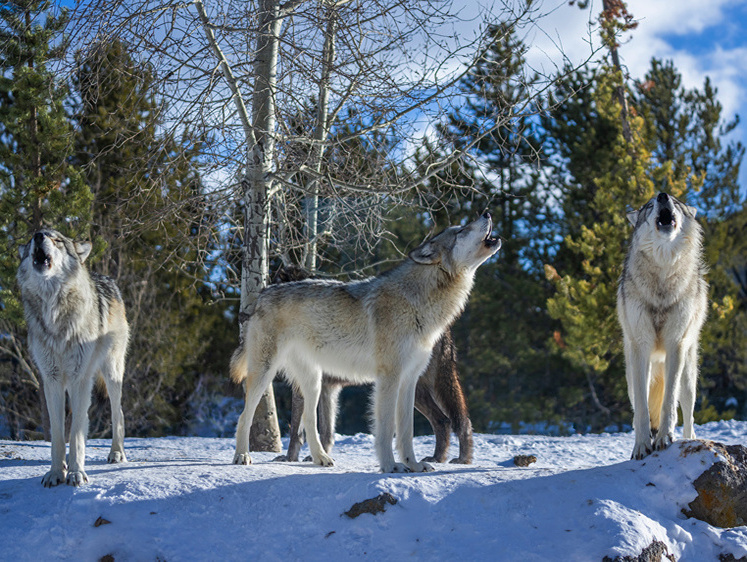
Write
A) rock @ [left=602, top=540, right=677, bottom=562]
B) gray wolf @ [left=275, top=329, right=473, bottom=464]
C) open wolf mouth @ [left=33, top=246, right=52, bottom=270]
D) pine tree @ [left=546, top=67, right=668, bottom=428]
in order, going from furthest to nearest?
1. pine tree @ [left=546, top=67, right=668, bottom=428]
2. gray wolf @ [left=275, top=329, right=473, bottom=464]
3. open wolf mouth @ [left=33, top=246, right=52, bottom=270]
4. rock @ [left=602, top=540, right=677, bottom=562]

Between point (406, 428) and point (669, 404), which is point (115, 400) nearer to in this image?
point (406, 428)

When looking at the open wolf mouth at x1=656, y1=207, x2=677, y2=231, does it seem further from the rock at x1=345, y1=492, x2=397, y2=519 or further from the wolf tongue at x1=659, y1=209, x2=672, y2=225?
the rock at x1=345, y1=492, x2=397, y2=519

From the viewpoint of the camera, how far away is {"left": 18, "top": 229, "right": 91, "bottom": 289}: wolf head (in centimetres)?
526

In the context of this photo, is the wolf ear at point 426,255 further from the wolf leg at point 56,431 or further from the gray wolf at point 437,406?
the wolf leg at point 56,431

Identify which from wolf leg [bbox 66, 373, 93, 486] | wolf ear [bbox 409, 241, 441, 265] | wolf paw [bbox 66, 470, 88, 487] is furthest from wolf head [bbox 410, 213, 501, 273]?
wolf paw [bbox 66, 470, 88, 487]

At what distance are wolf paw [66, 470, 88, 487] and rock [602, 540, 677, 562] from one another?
3.46 m

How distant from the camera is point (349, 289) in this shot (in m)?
6.07

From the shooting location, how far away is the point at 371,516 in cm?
454

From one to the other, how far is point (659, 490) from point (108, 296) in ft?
15.3

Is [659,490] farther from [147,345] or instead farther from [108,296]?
[147,345]

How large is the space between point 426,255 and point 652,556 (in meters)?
2.72

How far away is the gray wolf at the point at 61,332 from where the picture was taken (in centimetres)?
512

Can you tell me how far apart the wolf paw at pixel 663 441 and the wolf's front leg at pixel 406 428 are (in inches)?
64.0

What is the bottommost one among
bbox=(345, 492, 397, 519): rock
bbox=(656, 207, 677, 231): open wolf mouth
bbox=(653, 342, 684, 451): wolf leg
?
bbox=(345, 492, 397, 519): rock
